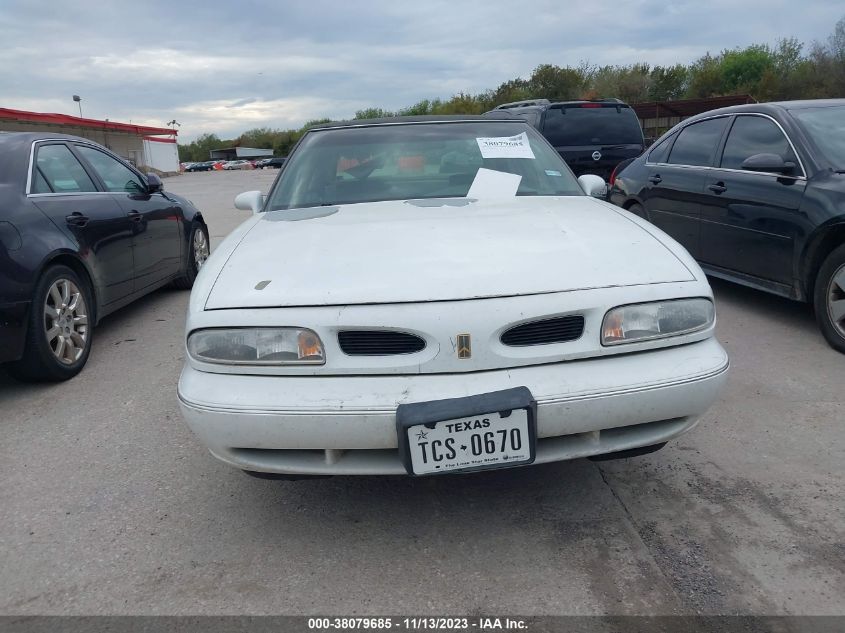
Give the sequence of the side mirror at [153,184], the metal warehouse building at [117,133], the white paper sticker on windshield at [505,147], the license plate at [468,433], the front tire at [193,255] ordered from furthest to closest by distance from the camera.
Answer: the metal warehouse building at [117,133] < the front tire at [193,255] < the side mirror at [153,184] < the white paper sticker on windshield at [505,147] < the license plate at [468,433]

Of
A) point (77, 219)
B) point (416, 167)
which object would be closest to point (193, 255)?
point (77, 219)

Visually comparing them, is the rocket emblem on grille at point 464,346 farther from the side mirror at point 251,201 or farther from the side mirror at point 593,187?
the side mirror at point 251,201

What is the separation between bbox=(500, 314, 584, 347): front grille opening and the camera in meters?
2.31

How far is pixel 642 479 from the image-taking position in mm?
2896

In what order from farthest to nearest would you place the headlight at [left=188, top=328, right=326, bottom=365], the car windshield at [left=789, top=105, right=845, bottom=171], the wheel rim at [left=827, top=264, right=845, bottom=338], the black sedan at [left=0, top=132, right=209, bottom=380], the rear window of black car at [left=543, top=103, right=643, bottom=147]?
the rear window of black car at [left=543, top=103, right=643, bottom=147]
the car windshield at [left=789, top=105, right=845, bottom=171]
the wheel rim at [left=827, top=264, right=845, bottom=338]
the black sedan at [left=0, top=132, right=209, bottom=380]
the headlight at [left=188, top=328, right=326, bottom=365]

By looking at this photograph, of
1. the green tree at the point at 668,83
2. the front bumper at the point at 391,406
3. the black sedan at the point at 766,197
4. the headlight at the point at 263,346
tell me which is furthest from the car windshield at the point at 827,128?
the green tree at the point at 668,83

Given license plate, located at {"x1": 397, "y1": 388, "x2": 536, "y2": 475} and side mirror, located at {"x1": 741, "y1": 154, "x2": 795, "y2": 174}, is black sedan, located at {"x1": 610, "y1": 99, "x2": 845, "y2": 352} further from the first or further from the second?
license plate, located at {"x1": 397, "y1": 388, "x2": 536, "y2": 475}

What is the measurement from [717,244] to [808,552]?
3576mm

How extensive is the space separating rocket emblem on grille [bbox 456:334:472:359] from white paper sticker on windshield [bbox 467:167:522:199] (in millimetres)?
1439

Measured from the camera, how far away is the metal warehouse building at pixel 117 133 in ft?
106

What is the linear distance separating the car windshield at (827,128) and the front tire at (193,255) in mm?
5159

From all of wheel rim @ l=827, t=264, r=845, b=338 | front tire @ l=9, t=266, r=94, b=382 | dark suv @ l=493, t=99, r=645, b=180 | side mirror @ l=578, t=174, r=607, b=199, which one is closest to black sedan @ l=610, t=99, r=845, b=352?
wheel rim @ l=827, t=264, r=845, b=338

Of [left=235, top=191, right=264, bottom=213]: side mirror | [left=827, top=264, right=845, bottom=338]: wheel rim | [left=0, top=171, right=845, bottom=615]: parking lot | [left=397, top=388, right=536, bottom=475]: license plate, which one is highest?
[left=235, top=191, right=264, bottom=213]: side mirror

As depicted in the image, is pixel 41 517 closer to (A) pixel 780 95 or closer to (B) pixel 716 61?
(A) pixel 780 95
